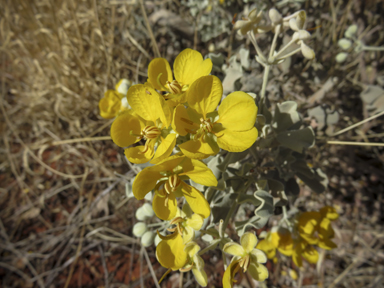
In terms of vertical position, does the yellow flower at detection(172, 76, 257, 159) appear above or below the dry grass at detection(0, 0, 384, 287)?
above

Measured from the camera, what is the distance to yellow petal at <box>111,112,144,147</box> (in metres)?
0.93

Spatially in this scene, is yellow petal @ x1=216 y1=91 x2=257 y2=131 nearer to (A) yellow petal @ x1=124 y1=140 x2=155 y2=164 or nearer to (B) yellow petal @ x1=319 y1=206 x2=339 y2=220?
(A) yellow petal @ x1=124 y1=140 x2=155 y2=164

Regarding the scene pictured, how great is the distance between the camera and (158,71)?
1.03 meters

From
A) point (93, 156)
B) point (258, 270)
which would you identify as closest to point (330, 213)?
point (258, 270)

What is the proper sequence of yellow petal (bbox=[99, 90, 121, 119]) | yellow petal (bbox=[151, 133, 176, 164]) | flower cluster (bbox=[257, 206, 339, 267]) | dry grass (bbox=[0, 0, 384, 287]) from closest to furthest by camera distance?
yellow petal (bbox=[151, 133, 176, 164])
flower cluster (bbox=[257, 206, 339, 267])
yellow petal (bbox=[99, 90, 121, 119])
dry grass (bbox=[0, 0, 384, 287])

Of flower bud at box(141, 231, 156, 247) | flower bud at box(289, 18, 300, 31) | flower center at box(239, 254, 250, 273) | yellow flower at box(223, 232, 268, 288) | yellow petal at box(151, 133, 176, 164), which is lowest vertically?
flower bud at box(141, 231, 156, 247)

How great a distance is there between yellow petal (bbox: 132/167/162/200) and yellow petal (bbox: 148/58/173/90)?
33cm

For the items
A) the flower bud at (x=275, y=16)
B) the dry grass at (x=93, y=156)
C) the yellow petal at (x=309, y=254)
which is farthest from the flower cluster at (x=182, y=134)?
the dry grass at (x=93, y=156)

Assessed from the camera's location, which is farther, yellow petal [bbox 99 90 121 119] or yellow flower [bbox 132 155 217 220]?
yellow petal [bbox 99 90 121 119]

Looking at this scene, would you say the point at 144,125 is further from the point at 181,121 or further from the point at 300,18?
the point at 300,18

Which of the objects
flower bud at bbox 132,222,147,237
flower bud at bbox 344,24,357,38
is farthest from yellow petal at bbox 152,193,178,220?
flower bud at bbox 344,24,357,38

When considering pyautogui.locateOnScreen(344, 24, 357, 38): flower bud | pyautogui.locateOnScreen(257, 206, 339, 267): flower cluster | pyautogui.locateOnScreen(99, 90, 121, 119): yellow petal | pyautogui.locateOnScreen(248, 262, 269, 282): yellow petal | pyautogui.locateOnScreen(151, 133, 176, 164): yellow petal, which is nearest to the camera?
pyautogui.locateOnScreen(151, 133, 176, 164): yellow petal

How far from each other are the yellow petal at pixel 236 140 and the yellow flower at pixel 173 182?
11 centimetres

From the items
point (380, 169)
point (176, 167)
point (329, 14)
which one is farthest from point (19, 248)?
point (329, 14)
